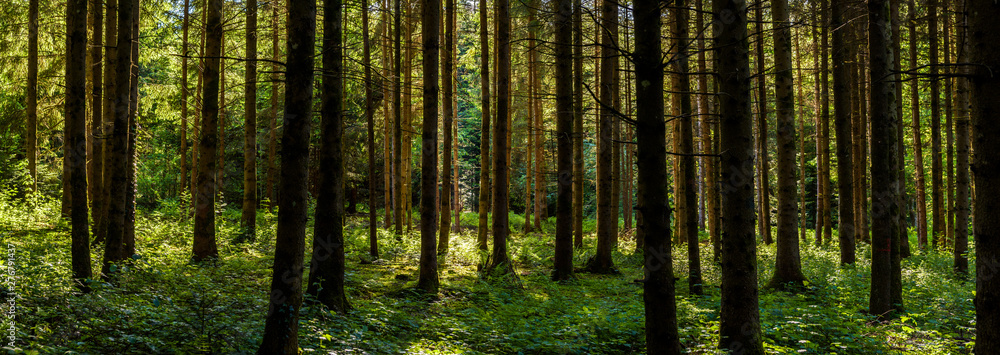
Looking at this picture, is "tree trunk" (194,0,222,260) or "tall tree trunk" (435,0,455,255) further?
"tall tree trunk" (435,0,455,255)

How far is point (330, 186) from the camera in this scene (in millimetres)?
7211

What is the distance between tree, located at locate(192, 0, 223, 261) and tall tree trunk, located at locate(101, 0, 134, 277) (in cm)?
244

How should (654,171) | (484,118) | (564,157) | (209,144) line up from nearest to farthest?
(654,171)
(209,144)
(564,157)
(484,118)

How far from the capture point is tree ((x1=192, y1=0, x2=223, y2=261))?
32.6 ft

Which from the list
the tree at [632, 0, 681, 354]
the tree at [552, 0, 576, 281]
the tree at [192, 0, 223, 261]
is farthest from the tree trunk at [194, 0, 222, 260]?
the tree at [632, 0, 681, 354]

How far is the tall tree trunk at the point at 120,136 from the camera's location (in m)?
7.11

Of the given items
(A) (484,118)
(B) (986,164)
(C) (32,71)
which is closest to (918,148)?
(A) (484,118)

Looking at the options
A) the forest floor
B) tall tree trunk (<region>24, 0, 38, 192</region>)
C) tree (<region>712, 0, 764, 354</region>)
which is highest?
tall tree trunk (<region>24, 0, 38, 192</region>)

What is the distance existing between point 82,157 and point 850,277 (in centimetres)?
1395

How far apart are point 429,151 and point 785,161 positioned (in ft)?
23.1

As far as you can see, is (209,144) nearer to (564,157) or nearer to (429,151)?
(429,151)

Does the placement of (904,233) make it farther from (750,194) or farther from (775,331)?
(750,194)

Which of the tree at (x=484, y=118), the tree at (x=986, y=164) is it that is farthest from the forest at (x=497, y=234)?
the tree at (x=484, y=118)

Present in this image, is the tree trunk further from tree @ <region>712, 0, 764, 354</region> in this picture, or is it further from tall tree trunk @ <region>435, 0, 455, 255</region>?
tree @ <region>712, 0, 764, 354</region>
